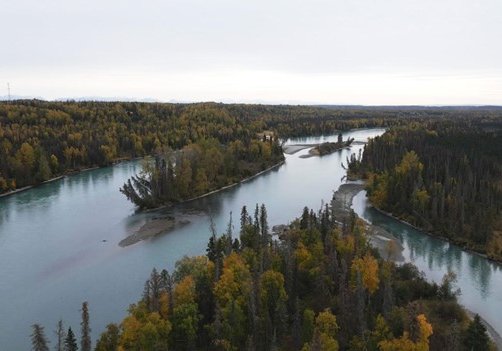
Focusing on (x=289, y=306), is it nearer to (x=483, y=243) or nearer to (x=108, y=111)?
(x=483, y=243)

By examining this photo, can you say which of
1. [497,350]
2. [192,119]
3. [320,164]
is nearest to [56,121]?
[192,119]

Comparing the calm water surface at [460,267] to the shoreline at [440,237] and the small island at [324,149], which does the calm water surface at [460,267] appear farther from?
the small island at [324,149]

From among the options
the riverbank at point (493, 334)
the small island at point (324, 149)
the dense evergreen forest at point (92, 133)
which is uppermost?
the dense evergreen forest at point (92, 133)

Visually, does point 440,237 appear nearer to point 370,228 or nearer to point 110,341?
point 370,228

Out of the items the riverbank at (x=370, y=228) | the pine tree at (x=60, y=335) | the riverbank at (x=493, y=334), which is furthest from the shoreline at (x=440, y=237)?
the pine tree at (x=60, y=335)

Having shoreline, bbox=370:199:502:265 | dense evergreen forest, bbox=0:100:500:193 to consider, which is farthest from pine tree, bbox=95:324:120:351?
dense evergreen forest, bbox=0:100:500:193

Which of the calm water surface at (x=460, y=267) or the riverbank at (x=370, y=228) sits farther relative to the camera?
the riverbank at (x=370, y=228)
